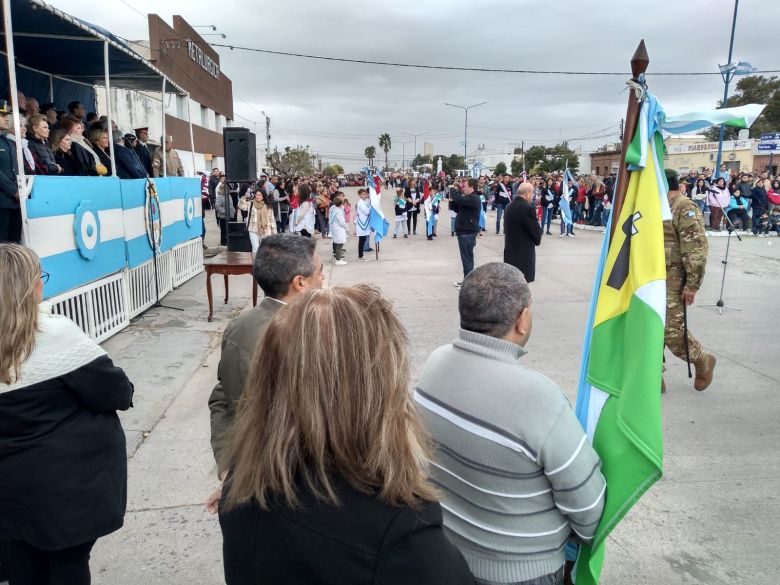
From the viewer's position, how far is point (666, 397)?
4.98 m

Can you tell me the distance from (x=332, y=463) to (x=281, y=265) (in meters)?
1.49

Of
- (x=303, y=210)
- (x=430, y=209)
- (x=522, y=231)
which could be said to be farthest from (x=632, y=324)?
(x=430, y=209)

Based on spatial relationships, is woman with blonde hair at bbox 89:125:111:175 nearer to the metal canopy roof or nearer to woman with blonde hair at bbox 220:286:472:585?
the metal canopy roof

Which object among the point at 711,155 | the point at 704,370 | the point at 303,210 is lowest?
the point at 704,370

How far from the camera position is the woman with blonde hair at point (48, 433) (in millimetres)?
1955

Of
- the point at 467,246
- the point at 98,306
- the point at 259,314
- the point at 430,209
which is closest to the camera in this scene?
the point at 259,314

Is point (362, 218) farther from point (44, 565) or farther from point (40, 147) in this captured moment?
point (44, 565)

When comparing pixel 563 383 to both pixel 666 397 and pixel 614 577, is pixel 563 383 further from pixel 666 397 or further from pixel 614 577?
pixel 614 577

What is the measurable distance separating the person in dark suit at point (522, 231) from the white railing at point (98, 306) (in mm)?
4803

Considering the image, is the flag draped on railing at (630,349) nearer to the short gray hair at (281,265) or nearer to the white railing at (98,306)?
the short gray hair at (281,265)

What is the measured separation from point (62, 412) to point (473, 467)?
1.41m

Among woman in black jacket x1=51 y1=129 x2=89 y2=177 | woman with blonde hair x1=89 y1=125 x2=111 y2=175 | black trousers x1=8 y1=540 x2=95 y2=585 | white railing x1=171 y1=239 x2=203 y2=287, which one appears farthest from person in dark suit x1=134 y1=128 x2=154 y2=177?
black trousers x1=8 y1=540 x2=95 y2=585

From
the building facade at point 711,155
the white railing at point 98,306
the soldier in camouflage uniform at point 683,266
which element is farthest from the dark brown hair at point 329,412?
the building facade at point 711,155

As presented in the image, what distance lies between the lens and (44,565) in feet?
7.12
